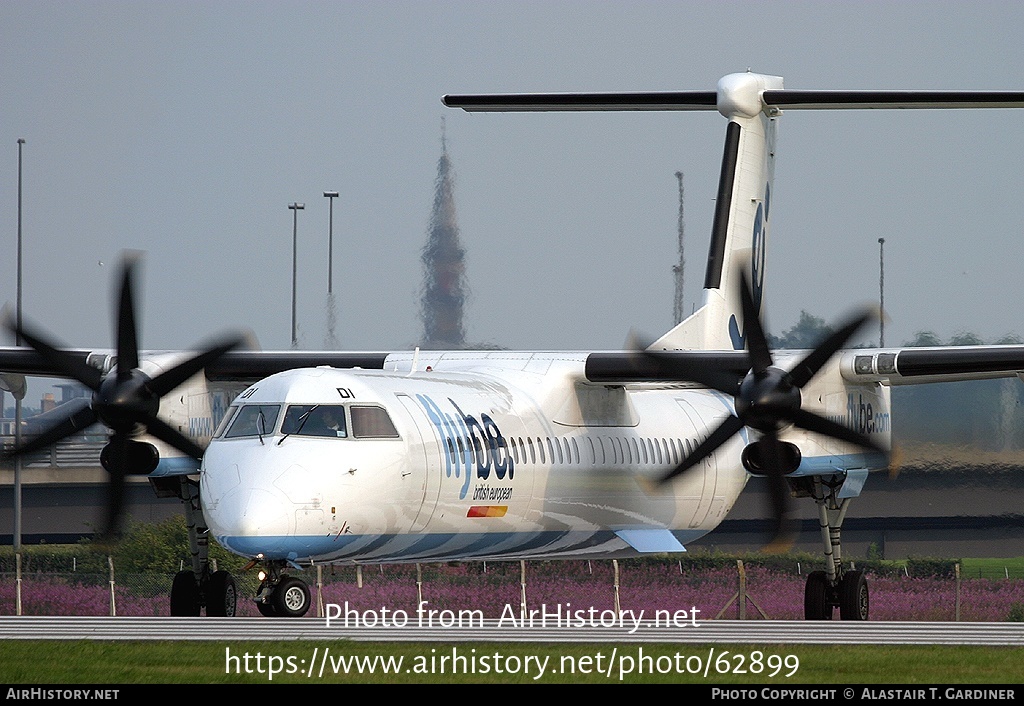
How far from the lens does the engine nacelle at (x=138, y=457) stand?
21750 mm

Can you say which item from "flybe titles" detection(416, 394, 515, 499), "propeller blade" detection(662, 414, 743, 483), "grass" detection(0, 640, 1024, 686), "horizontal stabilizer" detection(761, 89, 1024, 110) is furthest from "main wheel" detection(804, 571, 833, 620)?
"grass" detection(0, 640, 1024, 686)

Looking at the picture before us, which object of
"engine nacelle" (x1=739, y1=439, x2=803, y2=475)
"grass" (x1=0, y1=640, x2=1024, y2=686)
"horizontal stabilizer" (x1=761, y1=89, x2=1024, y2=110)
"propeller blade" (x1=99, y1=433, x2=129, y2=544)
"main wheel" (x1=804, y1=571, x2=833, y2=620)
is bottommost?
"main wheel" (x1=804, y1=571, x2=833, y2=620)

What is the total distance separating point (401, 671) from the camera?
1443cm

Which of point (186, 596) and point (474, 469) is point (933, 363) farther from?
point (186, 596)

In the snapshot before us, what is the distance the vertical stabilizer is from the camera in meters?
26.2

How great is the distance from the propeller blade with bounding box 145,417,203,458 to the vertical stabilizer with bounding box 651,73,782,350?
7992 millimetres

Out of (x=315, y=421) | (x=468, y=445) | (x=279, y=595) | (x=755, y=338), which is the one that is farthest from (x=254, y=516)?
(x=755, y=338)

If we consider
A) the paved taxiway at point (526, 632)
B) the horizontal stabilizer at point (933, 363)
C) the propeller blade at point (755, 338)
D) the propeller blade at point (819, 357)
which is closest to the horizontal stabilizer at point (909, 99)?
the horizontal stabilizer at point (933, 363)

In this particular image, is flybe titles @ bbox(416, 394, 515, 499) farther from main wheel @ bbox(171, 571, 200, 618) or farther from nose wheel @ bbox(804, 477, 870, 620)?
nose wheel @ bbox(804, 477, 870, 620)

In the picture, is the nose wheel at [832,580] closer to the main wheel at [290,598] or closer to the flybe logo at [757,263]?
the flybe logo at [757,263]

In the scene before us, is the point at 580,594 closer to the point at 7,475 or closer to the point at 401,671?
the point at 401,671

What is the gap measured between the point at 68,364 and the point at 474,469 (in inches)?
237

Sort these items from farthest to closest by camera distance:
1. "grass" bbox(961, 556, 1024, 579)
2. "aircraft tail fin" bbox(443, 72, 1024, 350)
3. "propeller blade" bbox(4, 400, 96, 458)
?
"grass" bbox(961, 556, 1024, 579) < "aircraft tail fin" bbox(443, 72, 1024, 350) < "propeller blade" bbox(4, 400, 96, 458)

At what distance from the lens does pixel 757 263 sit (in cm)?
2750
